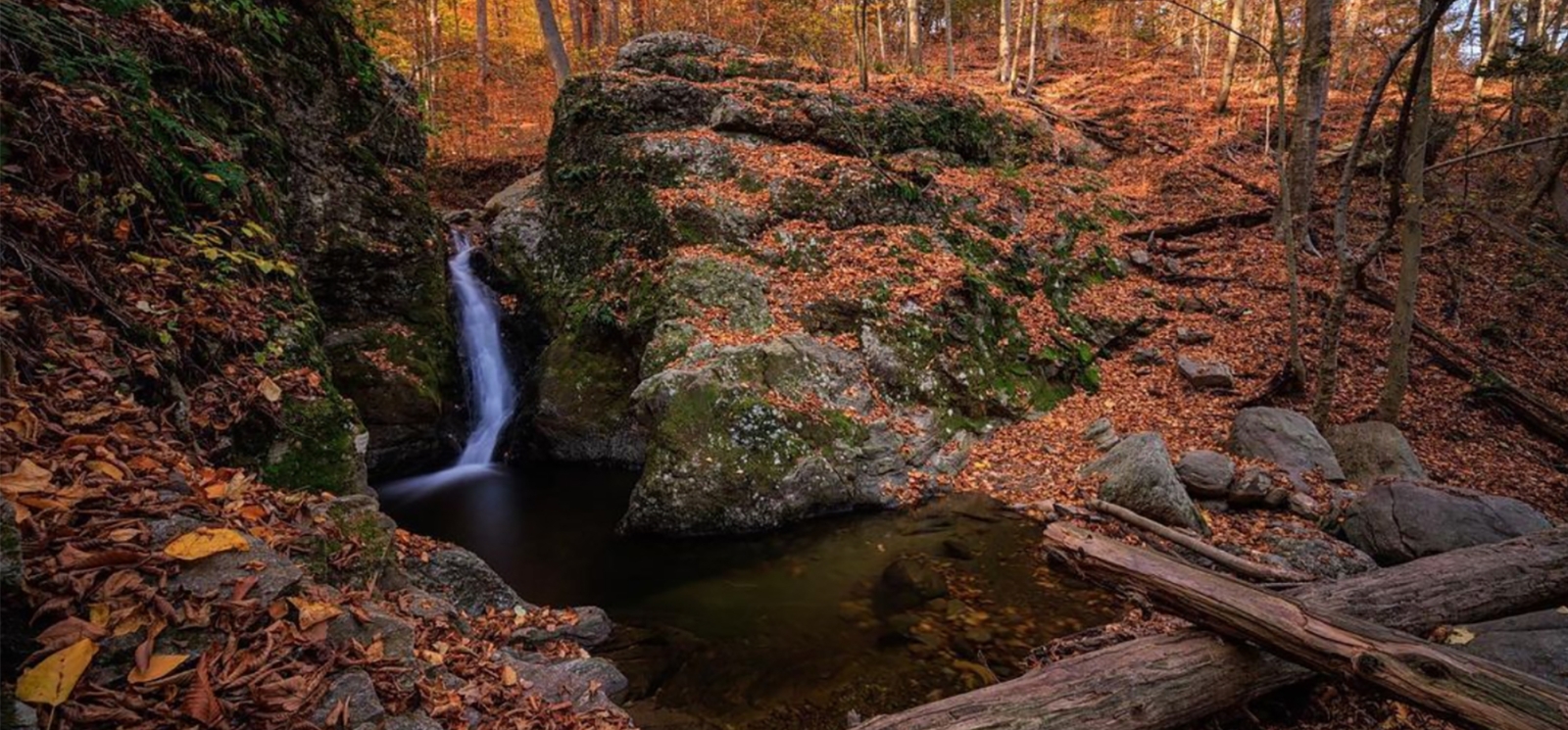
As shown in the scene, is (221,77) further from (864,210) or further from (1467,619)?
(1467,619)

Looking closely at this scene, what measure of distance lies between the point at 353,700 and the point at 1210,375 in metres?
11.7

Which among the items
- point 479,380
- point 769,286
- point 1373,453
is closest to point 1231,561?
point 1373,453

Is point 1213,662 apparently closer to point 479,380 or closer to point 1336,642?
point 1336,642

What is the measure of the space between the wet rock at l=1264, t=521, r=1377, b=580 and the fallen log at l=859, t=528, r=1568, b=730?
193cm

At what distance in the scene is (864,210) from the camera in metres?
12.3

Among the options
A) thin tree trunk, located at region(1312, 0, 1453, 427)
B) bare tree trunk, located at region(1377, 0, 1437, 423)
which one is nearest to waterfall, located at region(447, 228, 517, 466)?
thin tree trunk, located at region(1312, 0, 1453, 427)

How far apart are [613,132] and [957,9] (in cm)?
2840

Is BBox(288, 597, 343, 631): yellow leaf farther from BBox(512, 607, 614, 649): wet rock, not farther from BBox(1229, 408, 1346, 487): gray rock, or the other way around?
BBox(1229, 408, 1346, 487): gray rock

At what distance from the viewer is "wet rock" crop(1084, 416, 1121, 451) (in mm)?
9195

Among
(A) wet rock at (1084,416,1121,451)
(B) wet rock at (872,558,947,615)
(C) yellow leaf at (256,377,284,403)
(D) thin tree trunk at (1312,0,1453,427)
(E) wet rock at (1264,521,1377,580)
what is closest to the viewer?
(C) yellow leaf at (256,377,284,403)

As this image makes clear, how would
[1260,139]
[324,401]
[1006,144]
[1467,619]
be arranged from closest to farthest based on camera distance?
[1467,619]
[324,401]
[1006,144]
[1260,139]

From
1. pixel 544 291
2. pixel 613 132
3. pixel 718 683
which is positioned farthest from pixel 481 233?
pixel 718 683

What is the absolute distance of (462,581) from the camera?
500cm

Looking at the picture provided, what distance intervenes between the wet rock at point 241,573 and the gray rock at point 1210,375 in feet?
38.4
